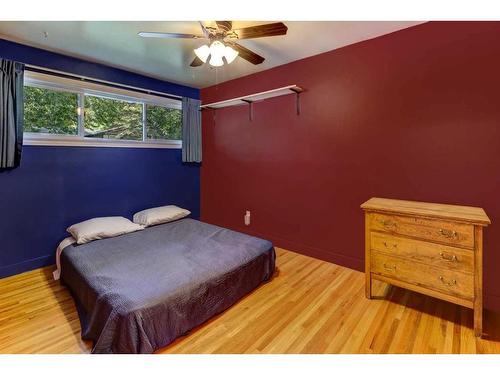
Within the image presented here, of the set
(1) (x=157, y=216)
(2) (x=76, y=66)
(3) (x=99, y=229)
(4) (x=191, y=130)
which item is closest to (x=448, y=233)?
(1) (x=157, y=216)

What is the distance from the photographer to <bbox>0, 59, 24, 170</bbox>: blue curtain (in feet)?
7.52

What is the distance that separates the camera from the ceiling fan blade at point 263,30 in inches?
63.8

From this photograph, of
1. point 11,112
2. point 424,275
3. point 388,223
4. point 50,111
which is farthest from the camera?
point 50,111

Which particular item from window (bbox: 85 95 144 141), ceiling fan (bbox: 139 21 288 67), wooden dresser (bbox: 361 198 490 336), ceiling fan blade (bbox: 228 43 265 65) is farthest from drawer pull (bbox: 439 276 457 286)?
window (bbox: 85 95 144 141)

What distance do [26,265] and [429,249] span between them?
3.73 metres

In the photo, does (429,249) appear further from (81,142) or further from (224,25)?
(81,142)

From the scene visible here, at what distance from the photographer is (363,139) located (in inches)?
96.5

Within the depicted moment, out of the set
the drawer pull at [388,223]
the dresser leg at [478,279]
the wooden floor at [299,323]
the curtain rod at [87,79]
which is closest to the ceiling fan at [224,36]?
the curtain rod at [87,79]

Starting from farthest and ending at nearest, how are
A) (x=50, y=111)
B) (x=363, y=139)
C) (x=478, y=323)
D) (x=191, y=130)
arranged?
1. (x=191, y=130)
2. (x=50, y=111)
3. (x=363, y=139)
4. (x=478, y=323)

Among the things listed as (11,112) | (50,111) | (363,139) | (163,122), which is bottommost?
(363,139)

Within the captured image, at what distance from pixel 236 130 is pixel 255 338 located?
2.69m

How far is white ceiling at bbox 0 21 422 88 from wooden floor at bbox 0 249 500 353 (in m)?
2.31

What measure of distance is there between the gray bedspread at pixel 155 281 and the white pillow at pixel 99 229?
0.31ft
